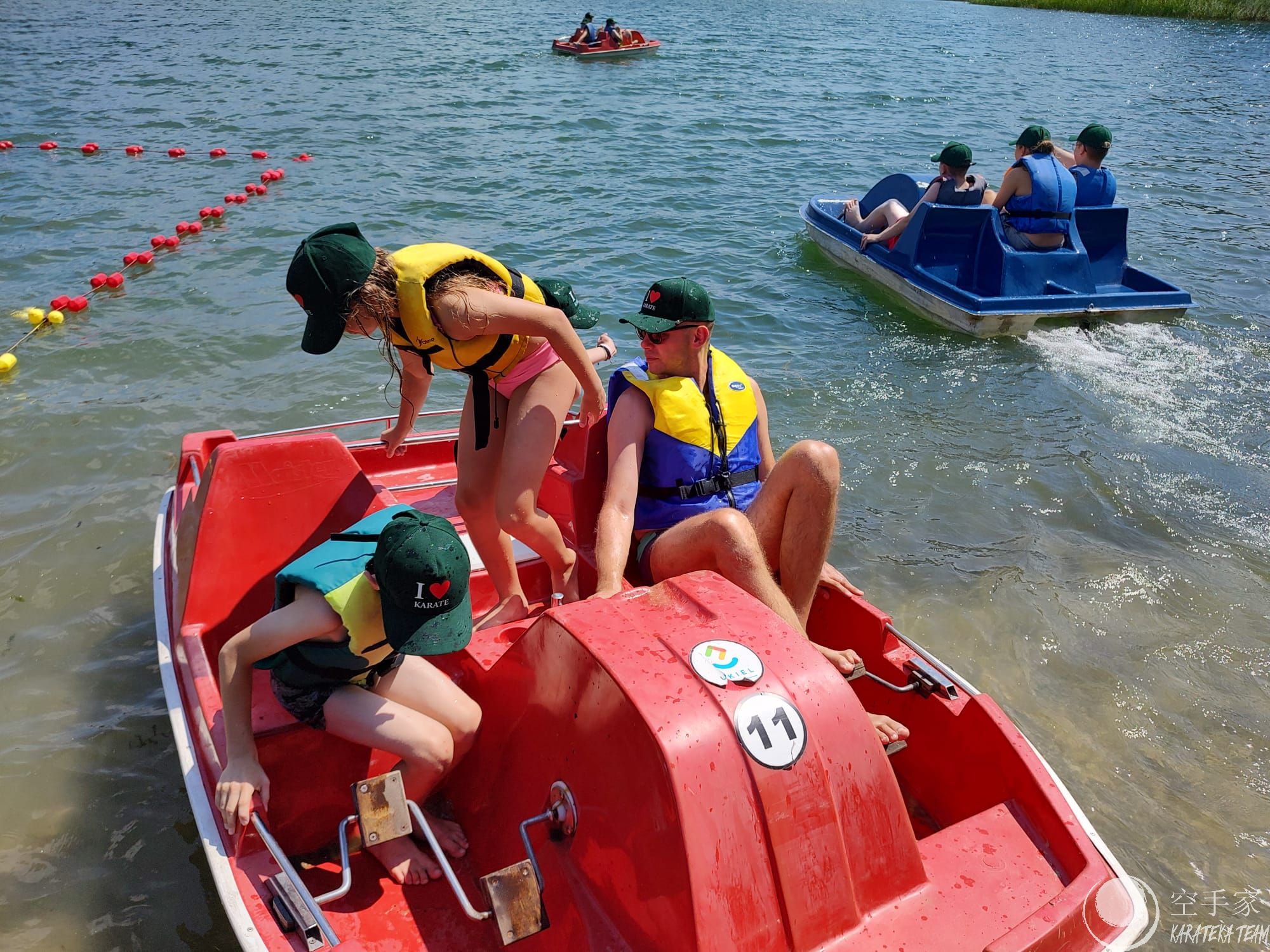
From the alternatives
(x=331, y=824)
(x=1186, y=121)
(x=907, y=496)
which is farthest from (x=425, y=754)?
(x=1186, y=121)

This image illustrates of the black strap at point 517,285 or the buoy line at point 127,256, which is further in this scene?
the buoy line at point 127,256

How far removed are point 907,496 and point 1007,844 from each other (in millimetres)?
3943


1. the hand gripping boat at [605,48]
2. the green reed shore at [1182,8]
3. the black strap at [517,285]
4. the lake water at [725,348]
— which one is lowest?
the lake water at [725,348]

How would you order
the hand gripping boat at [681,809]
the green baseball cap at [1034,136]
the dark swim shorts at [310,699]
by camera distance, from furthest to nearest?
the green baseball cap at [1034,136]
the dark swim shorts at [310,699]
the hand gripping boat at [681,809]

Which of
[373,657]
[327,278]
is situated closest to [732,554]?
[373,657]

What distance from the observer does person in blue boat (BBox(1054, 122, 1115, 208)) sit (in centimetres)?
919

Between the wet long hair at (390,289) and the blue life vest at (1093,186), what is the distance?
8.05 m

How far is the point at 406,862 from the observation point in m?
2.86

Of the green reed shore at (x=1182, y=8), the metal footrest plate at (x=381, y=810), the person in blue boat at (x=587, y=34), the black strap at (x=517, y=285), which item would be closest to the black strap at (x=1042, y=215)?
the black strap at (x=517, y=285)

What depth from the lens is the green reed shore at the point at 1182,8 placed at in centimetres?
3089

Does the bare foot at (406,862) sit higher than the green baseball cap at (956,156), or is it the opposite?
the green baseball cap at (956,156)

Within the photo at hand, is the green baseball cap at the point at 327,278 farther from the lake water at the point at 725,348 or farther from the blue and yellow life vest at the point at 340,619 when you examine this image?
the lake water at the point at 725,348

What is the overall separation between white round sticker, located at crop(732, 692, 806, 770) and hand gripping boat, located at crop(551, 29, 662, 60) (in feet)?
68.5

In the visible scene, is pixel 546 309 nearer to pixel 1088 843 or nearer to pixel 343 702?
pixel 343 702
